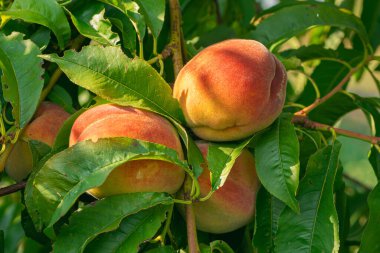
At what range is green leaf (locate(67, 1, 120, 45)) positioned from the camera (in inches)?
41.0

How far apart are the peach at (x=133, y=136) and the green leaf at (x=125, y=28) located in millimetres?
173

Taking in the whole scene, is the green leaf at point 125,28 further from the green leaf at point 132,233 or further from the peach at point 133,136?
the green leaf at point 132,233

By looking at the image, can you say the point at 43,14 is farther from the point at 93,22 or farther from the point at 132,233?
the point at 132,233

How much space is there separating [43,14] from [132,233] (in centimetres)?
40

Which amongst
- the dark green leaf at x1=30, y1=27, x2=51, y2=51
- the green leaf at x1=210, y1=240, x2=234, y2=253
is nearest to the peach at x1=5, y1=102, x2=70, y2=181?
the dark green leaf at x1=30, y1=27, x2=51, y2=51

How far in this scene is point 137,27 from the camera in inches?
41.4

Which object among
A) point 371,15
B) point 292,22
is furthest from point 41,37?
point 371,15

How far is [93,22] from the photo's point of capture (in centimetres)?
109

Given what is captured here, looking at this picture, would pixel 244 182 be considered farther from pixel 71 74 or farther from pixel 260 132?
pixel 71 74

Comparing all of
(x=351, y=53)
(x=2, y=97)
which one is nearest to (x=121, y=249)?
(x=2, y=97)

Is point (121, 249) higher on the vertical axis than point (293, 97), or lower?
higher

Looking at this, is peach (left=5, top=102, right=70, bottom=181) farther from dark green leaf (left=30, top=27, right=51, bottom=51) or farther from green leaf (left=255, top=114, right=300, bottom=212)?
green leaf (left=255, top=114, right=300, bottom=212)

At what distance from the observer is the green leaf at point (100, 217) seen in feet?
2.80

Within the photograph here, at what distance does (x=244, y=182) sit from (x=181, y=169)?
12 centimetres
